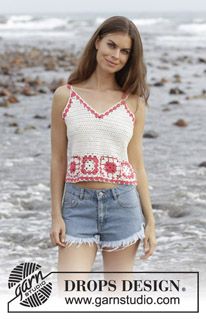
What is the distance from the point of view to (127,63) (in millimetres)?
4070

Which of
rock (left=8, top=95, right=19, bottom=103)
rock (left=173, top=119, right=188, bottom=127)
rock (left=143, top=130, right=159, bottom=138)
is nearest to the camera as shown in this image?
rock (left=143, top=130, right=159, bottom=138)

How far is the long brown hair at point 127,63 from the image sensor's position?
13.0ft

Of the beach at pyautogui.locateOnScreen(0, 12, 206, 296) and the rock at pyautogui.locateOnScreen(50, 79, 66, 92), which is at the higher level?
the beach at pyautogui.locateOnScreen(0, 12, 206, 296)

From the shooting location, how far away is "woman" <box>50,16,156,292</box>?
3.92 m

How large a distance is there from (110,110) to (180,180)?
17.0ft

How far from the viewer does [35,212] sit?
7.69m

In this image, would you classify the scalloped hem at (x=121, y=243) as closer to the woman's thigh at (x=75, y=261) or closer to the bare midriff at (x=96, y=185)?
the woman's thigh at (x=75, y=261)

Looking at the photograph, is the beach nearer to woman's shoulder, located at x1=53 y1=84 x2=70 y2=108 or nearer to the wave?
woman's shoulder, located at x1=53 y1=84 x2=70 y2=108

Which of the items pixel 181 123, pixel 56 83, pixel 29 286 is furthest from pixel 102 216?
pixel 56 83

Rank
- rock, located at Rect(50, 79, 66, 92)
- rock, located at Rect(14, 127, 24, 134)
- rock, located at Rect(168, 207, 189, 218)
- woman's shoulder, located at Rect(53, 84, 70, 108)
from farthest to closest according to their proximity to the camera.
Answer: rock, located at Rect(50, 79, 66, 92) → rock, located at Rect(14, 127, 24, 134) → rock, located at Rect(168, 207, 189, 218) → woman's shoulder, located at Rect(53, 84, 70, 108)

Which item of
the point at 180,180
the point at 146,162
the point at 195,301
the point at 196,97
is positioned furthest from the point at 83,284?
the point at 196,97

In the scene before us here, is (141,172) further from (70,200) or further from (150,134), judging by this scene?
(150,134)

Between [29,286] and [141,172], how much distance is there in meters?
1.12

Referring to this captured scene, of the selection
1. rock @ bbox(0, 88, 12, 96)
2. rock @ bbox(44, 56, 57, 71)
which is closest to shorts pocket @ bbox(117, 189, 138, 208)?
rock @ bbox(0, 88, 12, 96)
